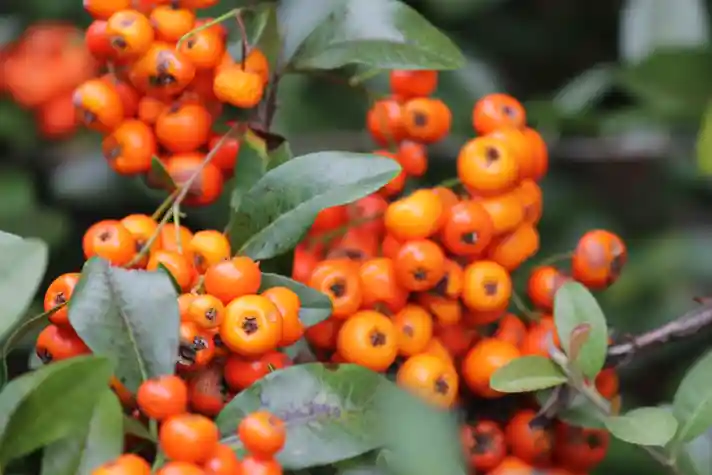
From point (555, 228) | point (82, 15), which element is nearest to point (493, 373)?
point (555, 228)

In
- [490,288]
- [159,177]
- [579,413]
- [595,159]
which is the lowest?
[595,159]

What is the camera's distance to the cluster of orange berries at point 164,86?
0.89 meters

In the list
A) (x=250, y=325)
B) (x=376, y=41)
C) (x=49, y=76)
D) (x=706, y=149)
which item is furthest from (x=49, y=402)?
(x=49, y=76)

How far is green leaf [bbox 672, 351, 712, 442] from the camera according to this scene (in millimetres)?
865

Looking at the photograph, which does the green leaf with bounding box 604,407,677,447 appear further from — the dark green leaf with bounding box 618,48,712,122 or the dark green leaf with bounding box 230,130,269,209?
the dark green leaf with bounding box 618,48,712,122

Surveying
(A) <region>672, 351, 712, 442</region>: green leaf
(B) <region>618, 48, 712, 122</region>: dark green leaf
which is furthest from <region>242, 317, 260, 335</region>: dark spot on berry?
(B) <region>618, 48, 712, 122</region>: dark green leaf

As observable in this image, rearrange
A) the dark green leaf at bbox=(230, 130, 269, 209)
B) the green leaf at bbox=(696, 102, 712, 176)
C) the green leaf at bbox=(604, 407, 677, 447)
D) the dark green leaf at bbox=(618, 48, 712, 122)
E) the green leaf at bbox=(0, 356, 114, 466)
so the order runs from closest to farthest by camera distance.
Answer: the green leaf at bbox=(0, 356, 114, 466) < the green leaf at bbox=(604, 407, 677, 447) < the dark green leaf at bbox=(230, 130, 269, 209) < the green leaf at bbox=(696, 102, 712, 176) < the dark green leaf at bbox=(618, 48, 712, 122)

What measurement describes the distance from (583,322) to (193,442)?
1.33ft

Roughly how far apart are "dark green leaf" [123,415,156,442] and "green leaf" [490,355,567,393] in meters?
0.30

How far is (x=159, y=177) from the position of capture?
3.02 ft

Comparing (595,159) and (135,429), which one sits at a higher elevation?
(135,429)

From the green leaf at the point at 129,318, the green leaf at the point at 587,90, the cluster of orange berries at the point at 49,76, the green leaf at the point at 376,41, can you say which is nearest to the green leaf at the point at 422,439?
the green leaf at the point at 129,318

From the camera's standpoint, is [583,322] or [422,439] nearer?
[422,439]

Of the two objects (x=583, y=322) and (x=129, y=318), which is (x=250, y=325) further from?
(x=583, y=322)
